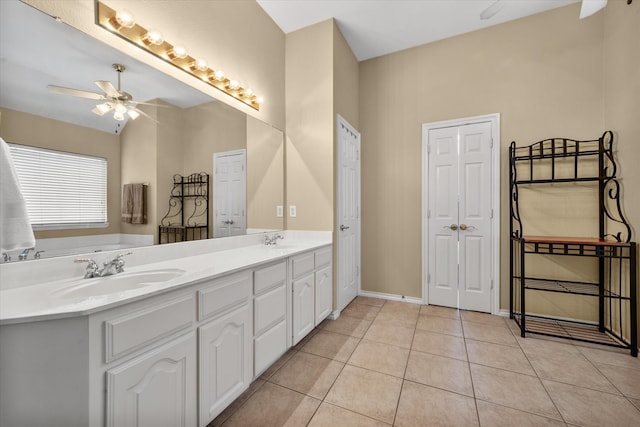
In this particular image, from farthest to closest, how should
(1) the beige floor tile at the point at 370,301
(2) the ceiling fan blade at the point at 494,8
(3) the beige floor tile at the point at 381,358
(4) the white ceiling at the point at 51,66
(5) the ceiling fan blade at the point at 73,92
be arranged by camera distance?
(1) the beige floor tile at the point at 370,301 → (3) the beige floor tile at the point at 381,358 → (2) the ceiling fan blade at the point at 494,8 → (5) the ceiling fan blade at the point at 73,92 → (4) the white ceiling at the point at 51,66

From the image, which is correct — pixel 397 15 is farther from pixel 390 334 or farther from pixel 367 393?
pixel 367 393

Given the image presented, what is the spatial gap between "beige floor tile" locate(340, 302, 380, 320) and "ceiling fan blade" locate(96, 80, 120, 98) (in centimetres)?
262

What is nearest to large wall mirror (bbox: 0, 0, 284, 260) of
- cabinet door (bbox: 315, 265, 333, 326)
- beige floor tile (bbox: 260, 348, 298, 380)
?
cabinet door (bbox: 315, 265, 333, 326)

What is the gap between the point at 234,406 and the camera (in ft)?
5.03

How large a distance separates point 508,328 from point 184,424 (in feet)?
9.05

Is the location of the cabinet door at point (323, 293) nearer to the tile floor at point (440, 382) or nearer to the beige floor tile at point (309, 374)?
the tile floor at point (440, 382)

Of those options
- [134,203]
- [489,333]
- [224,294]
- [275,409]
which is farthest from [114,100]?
[489,333]

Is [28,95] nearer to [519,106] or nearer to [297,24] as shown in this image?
[297,24]

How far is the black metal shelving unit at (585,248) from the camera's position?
2.17 meters

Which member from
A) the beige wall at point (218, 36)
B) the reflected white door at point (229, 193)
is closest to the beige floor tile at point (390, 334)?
the reflected white door at point (229, 193)

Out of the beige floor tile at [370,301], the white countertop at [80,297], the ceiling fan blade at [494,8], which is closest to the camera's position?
the white countertop at [80,297]

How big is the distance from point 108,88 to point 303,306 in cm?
187

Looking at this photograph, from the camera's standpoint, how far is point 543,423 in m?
1.40

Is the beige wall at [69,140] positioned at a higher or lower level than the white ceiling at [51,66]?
lower
